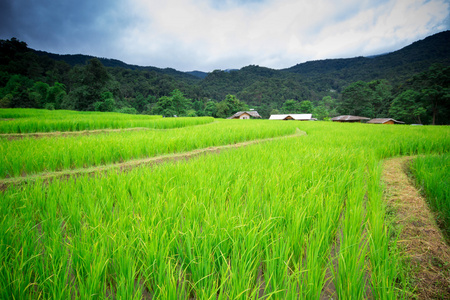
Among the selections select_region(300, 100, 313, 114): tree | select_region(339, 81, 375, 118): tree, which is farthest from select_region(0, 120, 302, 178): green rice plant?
select_region(300, 100, 313, 114): tree

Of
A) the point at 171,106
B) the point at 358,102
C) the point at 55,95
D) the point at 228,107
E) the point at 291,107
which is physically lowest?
the point at 171,106

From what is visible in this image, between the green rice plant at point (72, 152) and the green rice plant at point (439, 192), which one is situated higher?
the green rice plant at point (72, 152)

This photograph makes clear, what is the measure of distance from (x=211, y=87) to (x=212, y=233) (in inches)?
3458

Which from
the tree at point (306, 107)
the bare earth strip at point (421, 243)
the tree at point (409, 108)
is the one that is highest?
the tree at point (306, 107)

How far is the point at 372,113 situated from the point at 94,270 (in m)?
53.1

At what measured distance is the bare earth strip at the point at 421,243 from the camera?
1033mm

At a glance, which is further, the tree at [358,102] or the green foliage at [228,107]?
the green foliage at [228,107]

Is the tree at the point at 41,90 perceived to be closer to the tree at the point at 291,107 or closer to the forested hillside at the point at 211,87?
the forested hillside at the point at 211,87

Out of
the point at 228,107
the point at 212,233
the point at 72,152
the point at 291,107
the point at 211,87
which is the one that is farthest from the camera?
the point at 211,87

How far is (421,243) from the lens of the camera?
4.53ft

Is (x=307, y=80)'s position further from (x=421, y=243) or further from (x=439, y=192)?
(x=421, y=243)

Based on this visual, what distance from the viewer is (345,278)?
100cm

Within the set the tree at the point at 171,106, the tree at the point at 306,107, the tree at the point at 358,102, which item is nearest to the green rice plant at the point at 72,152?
the tree at the point at 171,106

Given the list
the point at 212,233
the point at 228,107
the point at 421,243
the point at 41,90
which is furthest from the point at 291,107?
the point at 212,233
